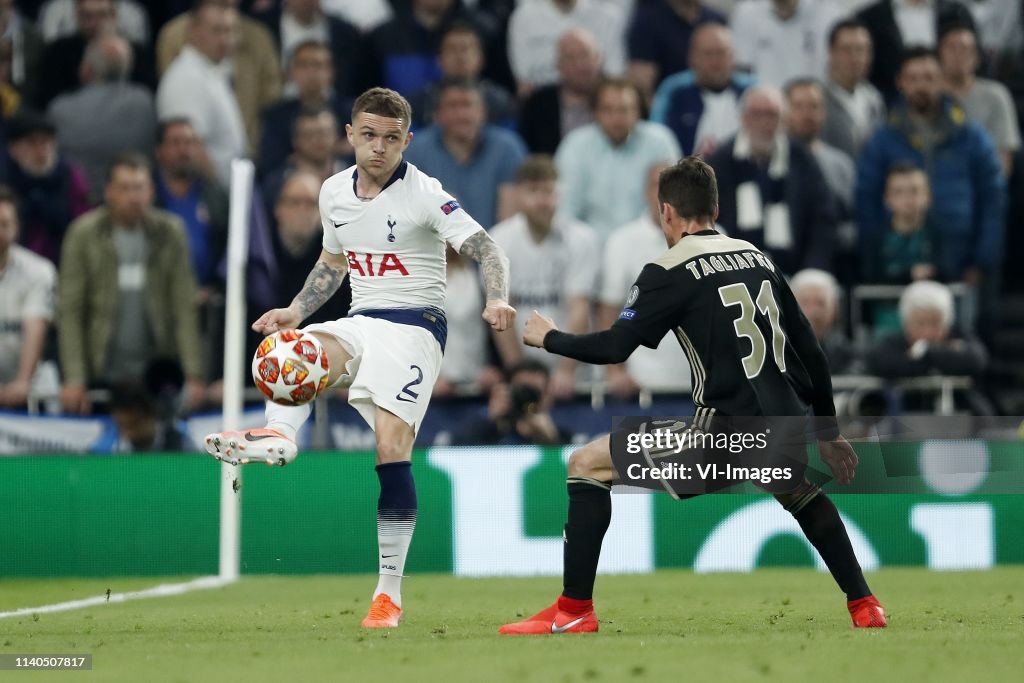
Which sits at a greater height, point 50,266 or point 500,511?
point 50,266

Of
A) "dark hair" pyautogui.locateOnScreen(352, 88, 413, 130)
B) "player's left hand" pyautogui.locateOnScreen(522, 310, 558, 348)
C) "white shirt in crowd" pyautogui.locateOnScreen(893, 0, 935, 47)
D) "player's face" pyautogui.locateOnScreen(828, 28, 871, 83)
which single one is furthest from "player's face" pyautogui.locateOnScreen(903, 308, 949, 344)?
"player's left hand" pyautogui.locateOnScreen(522, 310, 558, 348)

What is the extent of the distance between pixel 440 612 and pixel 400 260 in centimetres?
190

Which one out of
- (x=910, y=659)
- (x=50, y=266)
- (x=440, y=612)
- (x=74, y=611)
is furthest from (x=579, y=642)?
(x=50, y=266)

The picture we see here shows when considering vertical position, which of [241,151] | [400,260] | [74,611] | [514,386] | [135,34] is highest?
[135,34]

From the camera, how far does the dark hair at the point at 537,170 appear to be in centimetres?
1345

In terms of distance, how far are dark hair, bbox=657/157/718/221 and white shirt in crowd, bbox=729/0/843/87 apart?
8.93 metres

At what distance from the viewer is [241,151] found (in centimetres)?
1535

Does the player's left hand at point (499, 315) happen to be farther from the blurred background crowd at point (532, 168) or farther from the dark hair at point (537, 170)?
the dark hair at point (537, 170)

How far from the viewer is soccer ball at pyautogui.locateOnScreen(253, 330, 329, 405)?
7.58m

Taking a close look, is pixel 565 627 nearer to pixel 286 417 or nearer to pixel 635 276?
pixel 286 417

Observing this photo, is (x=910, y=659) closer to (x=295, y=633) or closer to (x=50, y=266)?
(x=295, y=633)

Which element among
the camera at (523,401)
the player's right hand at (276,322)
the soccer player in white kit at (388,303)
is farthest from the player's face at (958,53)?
the player's right hand at (276,322)

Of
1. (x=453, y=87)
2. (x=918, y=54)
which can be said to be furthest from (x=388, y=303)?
(x=918, y=54)

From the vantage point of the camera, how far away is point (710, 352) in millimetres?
7016
